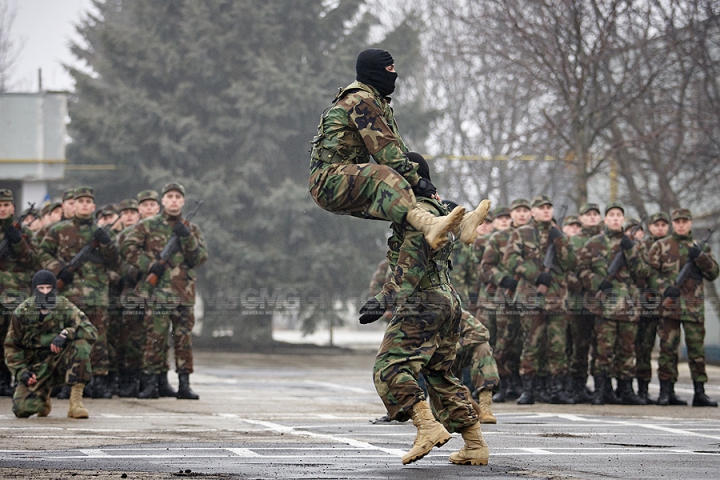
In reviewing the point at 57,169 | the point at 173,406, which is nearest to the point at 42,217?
the point at 173,406

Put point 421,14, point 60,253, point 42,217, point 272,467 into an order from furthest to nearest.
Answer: point 421,14 < point 42,217 < point 60,253 < point 272,467

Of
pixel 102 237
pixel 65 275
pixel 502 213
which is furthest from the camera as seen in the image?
pixel 502 213

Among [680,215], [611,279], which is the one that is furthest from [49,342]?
[680,215]

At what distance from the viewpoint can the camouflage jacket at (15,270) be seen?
46.2 ft

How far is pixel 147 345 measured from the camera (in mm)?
14227

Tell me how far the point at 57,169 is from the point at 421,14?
426 inches

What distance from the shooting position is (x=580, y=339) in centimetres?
1482

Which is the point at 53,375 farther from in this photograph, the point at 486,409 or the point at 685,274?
the point at 685,274

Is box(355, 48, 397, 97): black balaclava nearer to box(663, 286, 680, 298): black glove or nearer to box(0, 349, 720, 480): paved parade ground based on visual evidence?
box(0, 349, 720, 480): paved parade ground

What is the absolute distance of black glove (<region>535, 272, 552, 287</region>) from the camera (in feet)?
46.5

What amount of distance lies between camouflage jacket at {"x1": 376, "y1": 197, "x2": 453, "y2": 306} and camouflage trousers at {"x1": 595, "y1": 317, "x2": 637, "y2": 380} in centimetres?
747

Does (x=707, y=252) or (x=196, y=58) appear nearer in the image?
(x=707, y=252)

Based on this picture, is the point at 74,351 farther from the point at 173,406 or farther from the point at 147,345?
the point at 147,345

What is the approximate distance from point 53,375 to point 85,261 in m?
2.70
